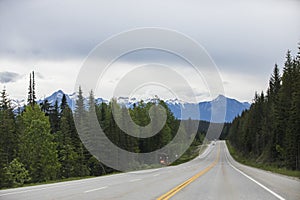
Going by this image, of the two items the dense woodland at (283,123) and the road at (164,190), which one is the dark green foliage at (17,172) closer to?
the road at (164,190)

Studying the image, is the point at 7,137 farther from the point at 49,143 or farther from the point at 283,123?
the point at 283,123

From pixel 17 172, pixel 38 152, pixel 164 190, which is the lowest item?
pixel 17 172

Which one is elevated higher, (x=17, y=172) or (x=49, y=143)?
(x=49, y=143)

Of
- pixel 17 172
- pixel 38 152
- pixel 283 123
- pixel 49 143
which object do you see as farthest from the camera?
pixel 283 123

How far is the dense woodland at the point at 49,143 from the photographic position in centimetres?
5194

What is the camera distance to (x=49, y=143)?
180 ft

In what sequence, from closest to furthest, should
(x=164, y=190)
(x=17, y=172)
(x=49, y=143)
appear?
(x=164, y=190) → (x=17, y=172) → (x=49, y=143)

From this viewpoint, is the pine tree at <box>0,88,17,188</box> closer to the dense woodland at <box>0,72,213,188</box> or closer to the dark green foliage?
the dense woodland at <box>0,72,213,188</box>

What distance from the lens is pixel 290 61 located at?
71.1 meters

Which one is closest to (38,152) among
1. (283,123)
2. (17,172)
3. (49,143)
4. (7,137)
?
(49,143)

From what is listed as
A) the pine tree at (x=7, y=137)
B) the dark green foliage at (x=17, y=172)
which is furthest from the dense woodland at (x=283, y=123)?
the pine tree at (x=7, y=137)

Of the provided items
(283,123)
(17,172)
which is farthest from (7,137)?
(283,123)

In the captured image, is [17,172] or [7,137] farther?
[7,137]

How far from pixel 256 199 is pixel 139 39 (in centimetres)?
2767
